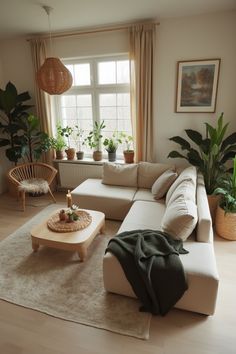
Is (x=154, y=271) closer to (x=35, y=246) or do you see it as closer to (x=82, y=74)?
(x=35, y=246)

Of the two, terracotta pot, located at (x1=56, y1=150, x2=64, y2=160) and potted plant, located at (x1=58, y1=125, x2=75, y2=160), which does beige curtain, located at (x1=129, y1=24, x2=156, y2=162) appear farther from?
terracotta pot, located at (x1=56, y1=150, x2=64, y2=160)

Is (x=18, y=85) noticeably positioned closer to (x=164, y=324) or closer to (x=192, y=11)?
(x=192, y=11)

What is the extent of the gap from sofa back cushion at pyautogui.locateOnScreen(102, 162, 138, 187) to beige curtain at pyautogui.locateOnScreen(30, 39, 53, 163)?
1.34 metres

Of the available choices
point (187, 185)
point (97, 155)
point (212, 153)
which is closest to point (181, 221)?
point (187, 185)

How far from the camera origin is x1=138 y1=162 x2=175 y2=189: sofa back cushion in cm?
340

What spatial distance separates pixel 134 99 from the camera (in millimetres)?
3598

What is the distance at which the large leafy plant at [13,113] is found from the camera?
12.3 feet

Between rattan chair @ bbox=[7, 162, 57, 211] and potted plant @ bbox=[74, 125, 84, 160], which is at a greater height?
potted plant @ bbox=[74, 125, 84, 160]

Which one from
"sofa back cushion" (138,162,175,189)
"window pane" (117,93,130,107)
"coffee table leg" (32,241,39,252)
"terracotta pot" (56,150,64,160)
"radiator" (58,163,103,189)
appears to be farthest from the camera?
"terracotta pot" (56,150,64,160)

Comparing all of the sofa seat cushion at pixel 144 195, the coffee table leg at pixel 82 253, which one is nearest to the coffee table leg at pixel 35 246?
the coffee table leg at pixel 82 253

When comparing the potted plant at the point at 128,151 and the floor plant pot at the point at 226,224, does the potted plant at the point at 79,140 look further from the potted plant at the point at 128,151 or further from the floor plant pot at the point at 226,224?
the floor plant pot at the point at 226,224

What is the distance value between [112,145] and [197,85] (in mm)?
1598

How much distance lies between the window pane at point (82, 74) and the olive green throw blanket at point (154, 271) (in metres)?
3.08

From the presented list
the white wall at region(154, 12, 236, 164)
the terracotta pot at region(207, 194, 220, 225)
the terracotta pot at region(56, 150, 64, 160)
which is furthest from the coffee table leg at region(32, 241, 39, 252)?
the white wall at region(154, 12, 236, 164)
